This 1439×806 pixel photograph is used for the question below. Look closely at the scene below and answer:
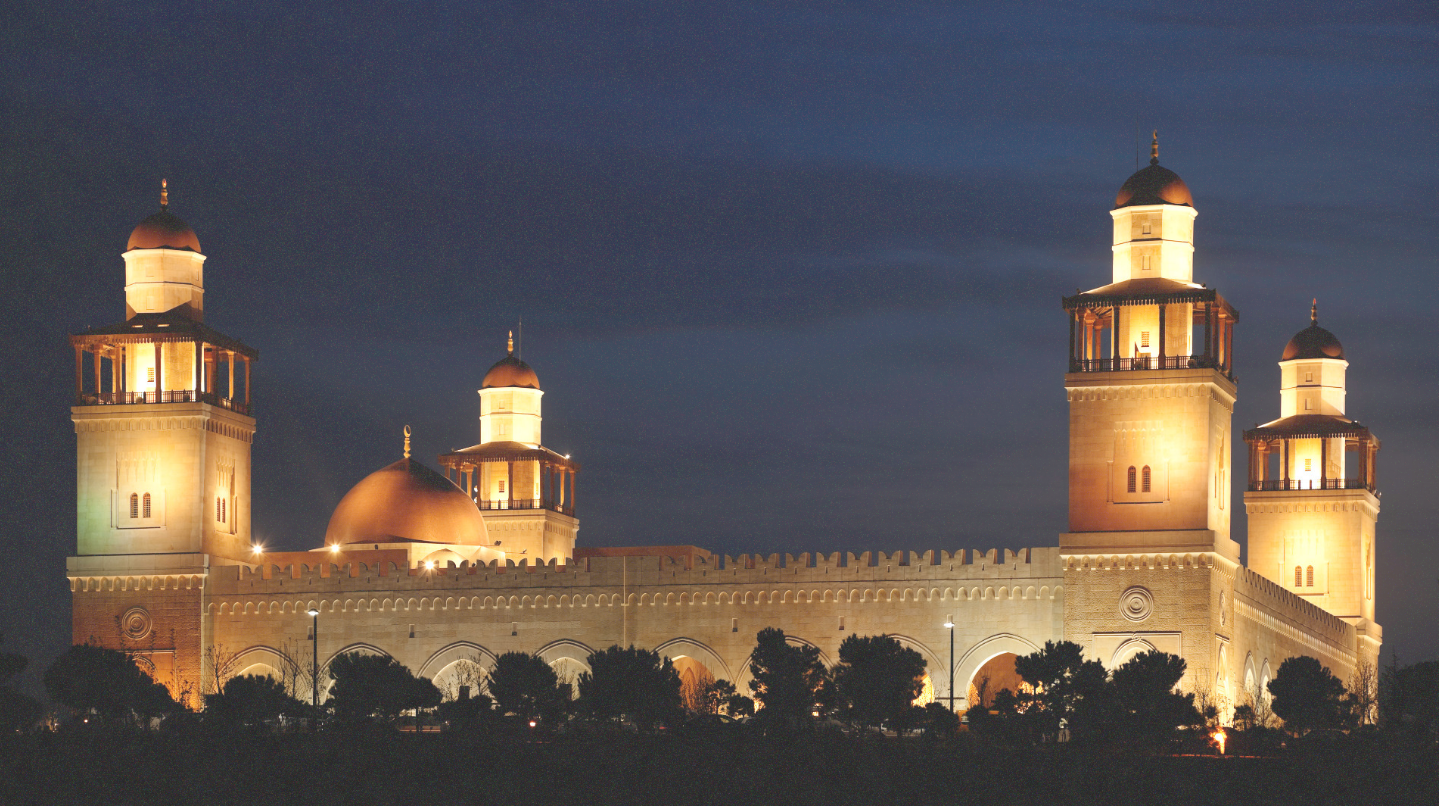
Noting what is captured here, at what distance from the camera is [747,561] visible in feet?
228

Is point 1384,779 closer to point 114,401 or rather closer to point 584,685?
point 584,685

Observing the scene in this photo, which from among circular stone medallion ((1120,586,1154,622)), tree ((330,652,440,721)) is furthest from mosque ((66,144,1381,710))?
tree ((330,652,440,721))

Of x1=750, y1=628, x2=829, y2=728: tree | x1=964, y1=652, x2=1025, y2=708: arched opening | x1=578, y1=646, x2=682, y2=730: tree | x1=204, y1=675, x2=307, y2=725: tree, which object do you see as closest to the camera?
x1=578, y1=646, x2=682, y2=730: tree

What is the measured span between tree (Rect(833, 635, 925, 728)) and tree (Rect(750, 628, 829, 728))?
0.63m

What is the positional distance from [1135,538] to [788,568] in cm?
1001

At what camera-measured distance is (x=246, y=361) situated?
247ft

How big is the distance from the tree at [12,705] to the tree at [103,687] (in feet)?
4.27

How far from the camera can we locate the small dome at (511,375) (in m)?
87.6

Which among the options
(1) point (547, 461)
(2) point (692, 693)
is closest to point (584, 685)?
(2) point (692, 693)

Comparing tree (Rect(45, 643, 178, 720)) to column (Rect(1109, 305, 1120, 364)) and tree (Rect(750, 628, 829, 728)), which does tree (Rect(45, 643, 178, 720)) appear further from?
column (Rect(1109, 305, 1120, 364))

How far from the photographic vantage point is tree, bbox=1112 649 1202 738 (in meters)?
57.3

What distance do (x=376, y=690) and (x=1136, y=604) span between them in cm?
1968

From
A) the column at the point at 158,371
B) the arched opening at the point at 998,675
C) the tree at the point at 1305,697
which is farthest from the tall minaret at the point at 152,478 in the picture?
the tree at the point at 1305,697

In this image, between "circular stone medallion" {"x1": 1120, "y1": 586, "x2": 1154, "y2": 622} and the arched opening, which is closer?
"circular stone medallion" {"x1": 1120, "y1": 586, "x2": 1154, "y2": 622}
